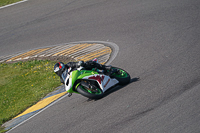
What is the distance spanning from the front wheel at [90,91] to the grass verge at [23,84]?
275 centimetres

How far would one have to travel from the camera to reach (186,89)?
6961mm

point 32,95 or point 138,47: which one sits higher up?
point 138,47

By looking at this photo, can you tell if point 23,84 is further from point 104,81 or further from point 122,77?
point 122,77

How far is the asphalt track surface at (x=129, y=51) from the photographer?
6.31 meters

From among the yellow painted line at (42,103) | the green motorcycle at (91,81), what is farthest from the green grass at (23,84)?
the green motorcycle at (91,81)

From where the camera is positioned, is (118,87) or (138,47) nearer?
(118,87)

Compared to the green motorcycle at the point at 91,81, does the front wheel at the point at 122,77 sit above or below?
below

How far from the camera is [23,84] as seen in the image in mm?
11055

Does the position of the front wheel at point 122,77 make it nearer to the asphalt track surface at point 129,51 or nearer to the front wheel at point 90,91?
the asphalt track surface at point 129,51

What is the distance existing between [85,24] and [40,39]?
2.39 metres

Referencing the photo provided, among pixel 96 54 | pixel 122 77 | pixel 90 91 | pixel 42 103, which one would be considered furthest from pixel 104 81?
pixel 96 54

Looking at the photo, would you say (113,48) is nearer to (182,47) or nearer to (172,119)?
(182,47)

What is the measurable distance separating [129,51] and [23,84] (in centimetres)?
450

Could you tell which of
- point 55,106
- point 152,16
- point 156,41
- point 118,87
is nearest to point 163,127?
point 118,87
